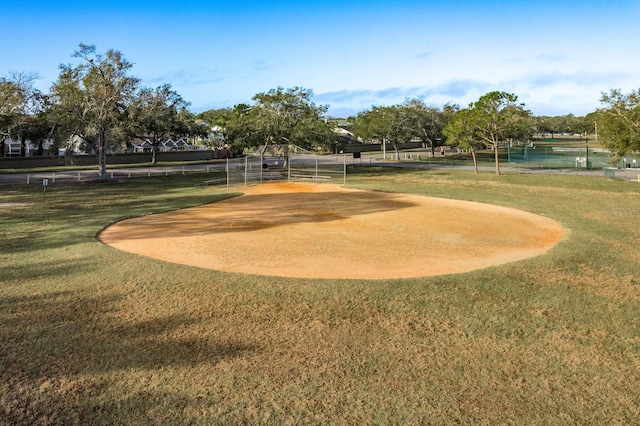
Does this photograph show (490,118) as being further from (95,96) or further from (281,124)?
(95,96)

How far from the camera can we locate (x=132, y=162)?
61562mm

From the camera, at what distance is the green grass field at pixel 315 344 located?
5.71 m

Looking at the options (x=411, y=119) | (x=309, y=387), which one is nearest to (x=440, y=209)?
(x=309, y=387)

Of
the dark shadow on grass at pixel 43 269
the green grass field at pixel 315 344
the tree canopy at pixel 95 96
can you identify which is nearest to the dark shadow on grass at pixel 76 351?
the green grass field at pixel 315 344

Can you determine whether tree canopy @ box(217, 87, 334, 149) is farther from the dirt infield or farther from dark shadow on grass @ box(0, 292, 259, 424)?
dark shadow on grass @ box(0, 292, 259, 424)

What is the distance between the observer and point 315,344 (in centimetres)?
742

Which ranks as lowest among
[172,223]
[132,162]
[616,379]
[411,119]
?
[616,379]

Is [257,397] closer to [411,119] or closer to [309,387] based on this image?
[309,387]

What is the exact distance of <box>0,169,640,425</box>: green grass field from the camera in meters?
5.71

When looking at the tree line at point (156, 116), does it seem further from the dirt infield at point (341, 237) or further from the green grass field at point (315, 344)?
the green grass field at point (315, 344)

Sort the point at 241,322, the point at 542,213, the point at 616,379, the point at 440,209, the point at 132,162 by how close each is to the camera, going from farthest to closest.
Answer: the point at 132,162, the point at 440,209, the point at 542,213, the point at 241,322, the point at 616,379

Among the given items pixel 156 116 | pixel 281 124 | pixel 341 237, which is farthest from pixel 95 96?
pixel 341 237

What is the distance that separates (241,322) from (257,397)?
243 cm

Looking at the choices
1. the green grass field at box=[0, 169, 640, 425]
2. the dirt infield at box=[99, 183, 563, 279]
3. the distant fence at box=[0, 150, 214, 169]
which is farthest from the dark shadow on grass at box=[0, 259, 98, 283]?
the distant fence at box=[0, 150, 214, 169]
